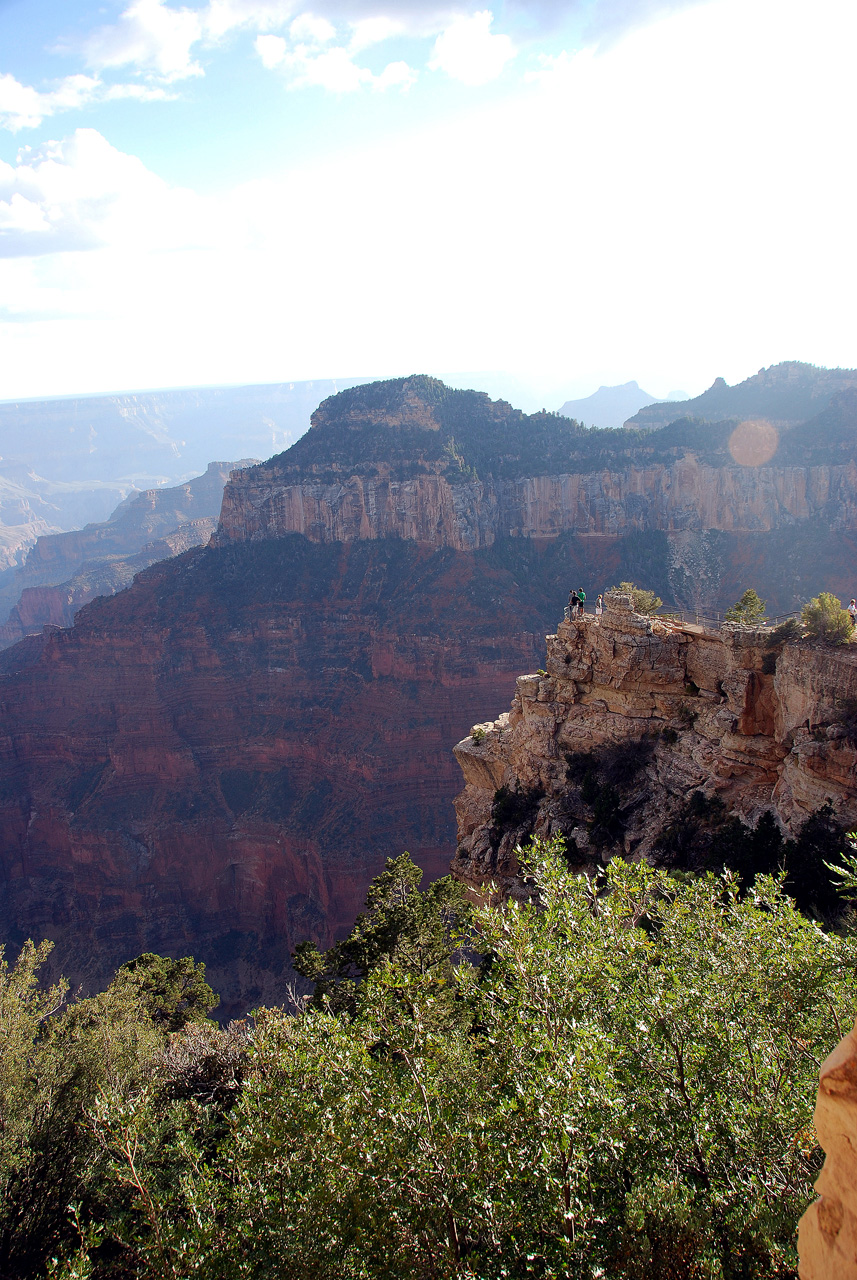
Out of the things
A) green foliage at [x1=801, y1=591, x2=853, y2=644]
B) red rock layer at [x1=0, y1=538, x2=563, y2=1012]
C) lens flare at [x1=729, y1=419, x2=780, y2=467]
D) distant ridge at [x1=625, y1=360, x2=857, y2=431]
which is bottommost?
red rock layer at [x1=0, y1=538, x2=563, y2=1012]

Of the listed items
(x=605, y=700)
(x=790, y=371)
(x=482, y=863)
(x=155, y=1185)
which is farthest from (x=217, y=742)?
(x=790, y=371)

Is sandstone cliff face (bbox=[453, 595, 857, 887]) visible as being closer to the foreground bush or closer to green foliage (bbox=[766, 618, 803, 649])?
green foliage (bbox=[766, 618, 803, 649])

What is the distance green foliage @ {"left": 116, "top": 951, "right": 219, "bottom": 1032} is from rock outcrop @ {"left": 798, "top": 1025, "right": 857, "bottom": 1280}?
24374 millimetres

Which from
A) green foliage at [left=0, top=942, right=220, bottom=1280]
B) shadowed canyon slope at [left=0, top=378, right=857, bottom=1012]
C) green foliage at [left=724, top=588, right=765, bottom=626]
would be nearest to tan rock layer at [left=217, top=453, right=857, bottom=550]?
shadowed canyon slope at [left=0, top=378, right=857, bottom=1012]

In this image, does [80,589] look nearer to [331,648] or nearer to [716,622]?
[331,648]

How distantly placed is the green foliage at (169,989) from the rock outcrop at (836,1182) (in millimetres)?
24374

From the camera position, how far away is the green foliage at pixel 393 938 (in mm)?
19547

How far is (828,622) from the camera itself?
18.5m

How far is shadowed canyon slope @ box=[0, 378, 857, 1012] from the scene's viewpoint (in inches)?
2149

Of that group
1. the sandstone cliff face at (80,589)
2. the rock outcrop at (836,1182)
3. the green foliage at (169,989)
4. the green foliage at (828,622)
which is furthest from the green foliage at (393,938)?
the sandstone cliff face at (80,589)

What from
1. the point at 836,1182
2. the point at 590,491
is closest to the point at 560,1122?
the point at 836,1182

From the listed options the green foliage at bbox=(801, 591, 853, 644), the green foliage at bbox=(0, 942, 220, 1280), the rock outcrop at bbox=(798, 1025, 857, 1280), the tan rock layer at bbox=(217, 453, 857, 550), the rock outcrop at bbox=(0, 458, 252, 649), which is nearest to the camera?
the rock outcrop at bbox=(798, 1025, 857, 1280)

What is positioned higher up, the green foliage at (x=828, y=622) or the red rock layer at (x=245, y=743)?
the green foliage at (x=828, y=622)

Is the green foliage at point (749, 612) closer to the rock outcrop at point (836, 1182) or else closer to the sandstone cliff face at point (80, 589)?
the rock outcrop at point (836, 1182)
